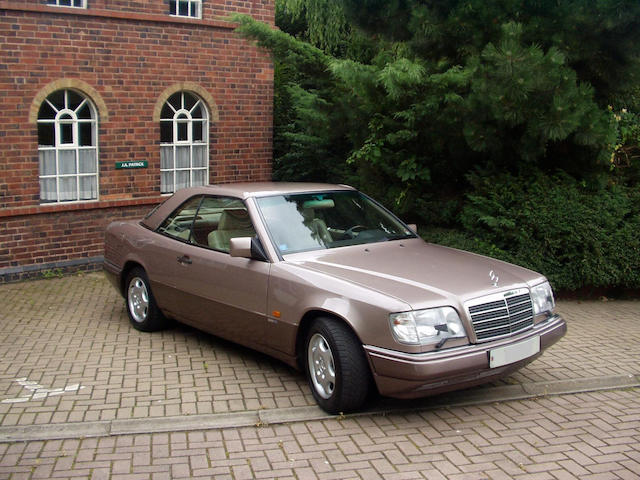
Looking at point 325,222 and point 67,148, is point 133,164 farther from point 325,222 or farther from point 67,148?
point 325,222

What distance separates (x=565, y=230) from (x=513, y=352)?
418 centimetres

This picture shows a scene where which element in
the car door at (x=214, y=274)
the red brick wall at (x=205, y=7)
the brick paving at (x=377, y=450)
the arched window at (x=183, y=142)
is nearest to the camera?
the brick paving at (x=377, y=450)

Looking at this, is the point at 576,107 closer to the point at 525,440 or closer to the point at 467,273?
the point at 467,273

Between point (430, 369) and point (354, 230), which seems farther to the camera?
point (354, 230)

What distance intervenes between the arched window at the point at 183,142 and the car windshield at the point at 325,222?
19.3ft

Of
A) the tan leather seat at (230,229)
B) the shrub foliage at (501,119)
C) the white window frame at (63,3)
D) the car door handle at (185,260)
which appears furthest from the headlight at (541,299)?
the white window frame at (63,3)

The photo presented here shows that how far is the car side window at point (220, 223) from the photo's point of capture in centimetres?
680

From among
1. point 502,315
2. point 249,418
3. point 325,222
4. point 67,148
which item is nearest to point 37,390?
point 249,418

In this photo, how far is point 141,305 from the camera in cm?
806

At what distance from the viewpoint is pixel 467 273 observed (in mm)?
6074

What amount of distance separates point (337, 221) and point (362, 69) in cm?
326

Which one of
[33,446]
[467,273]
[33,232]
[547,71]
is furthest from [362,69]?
[33,446]

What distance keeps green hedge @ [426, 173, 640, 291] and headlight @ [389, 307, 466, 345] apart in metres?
4.38

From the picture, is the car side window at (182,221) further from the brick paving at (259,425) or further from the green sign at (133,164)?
A: the green sign at (133,164)
